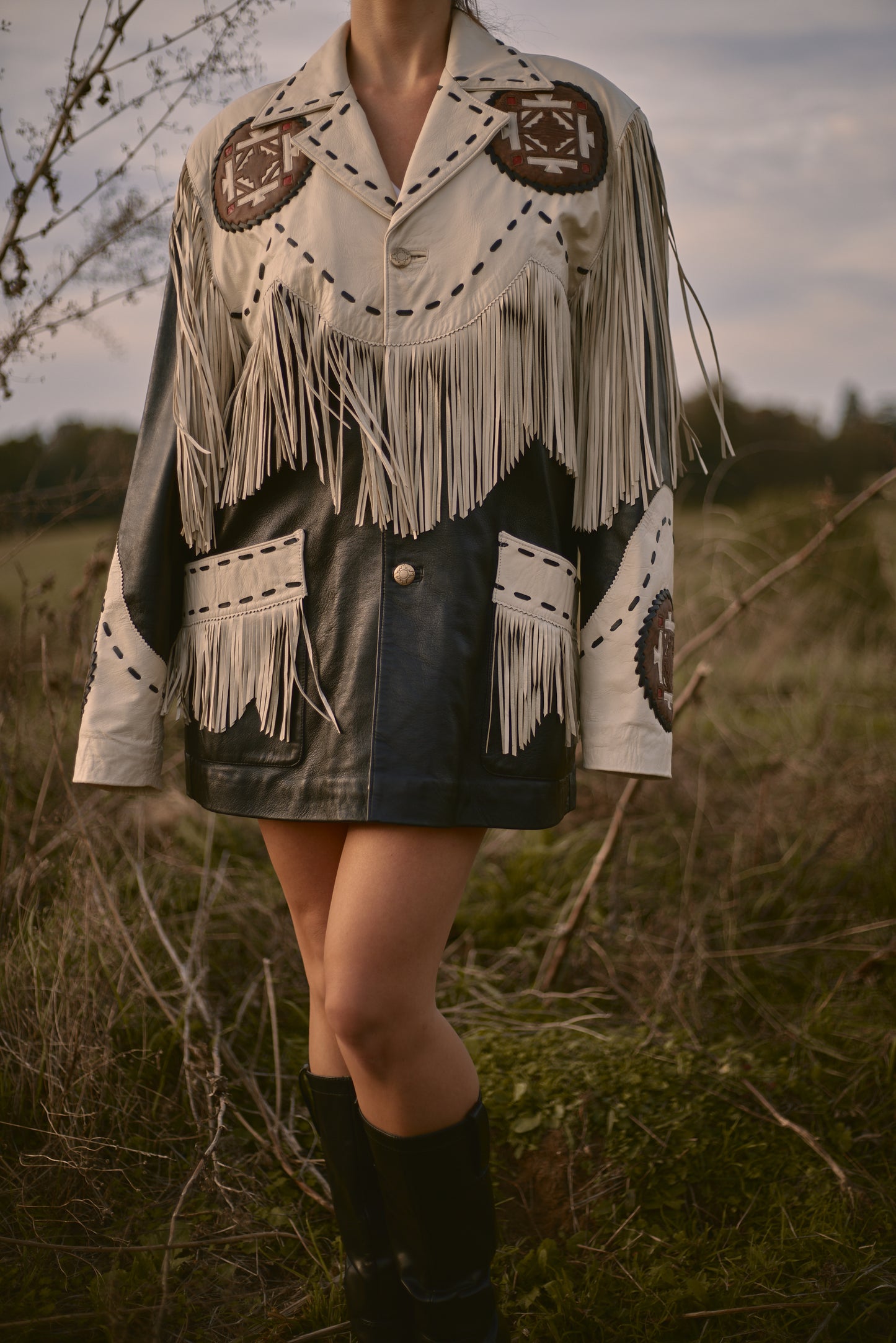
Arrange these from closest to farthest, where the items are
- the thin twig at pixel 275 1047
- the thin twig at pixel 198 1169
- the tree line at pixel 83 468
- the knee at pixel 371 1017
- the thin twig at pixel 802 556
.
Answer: the knee at pixel 371 1017, the thin twig at pixel 198 1169, the thin twig at pixel 275 1047, the thin twig at pixel 802 556, the tree line at pixel 83 468

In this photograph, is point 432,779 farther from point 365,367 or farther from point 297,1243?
point 297,1243

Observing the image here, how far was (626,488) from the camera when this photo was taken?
1391mm

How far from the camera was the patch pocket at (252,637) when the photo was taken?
1340 millimetres

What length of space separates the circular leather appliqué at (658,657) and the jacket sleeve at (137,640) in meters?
0.71

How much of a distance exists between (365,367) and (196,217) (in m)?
0.43

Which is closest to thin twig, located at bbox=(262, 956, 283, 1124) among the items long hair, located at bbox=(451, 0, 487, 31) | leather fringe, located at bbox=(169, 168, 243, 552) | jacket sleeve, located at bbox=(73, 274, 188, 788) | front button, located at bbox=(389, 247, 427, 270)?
jacket sleeve, located at bbox=(73, 274, 188, 788)

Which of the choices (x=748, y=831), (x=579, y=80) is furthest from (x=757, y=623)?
(x=579, y=80)

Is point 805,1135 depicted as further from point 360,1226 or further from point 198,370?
point 198,370

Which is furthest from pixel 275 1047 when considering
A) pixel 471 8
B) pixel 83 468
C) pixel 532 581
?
pixel 471 8

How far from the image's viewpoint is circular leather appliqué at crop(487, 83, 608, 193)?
1315 millimetres

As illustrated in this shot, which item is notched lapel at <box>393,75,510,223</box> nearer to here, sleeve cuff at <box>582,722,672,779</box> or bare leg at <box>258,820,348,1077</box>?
sleeve cuff at <box>582,722,672,779</box>

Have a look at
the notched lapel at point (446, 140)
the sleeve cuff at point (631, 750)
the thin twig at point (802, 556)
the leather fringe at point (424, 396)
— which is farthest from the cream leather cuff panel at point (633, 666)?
the thin twig at point (802, 556)

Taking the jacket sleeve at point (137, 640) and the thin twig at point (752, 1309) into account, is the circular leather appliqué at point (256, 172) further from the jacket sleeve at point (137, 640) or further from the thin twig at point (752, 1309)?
the thin twig at point (752, 1309)

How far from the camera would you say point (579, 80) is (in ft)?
4.55
